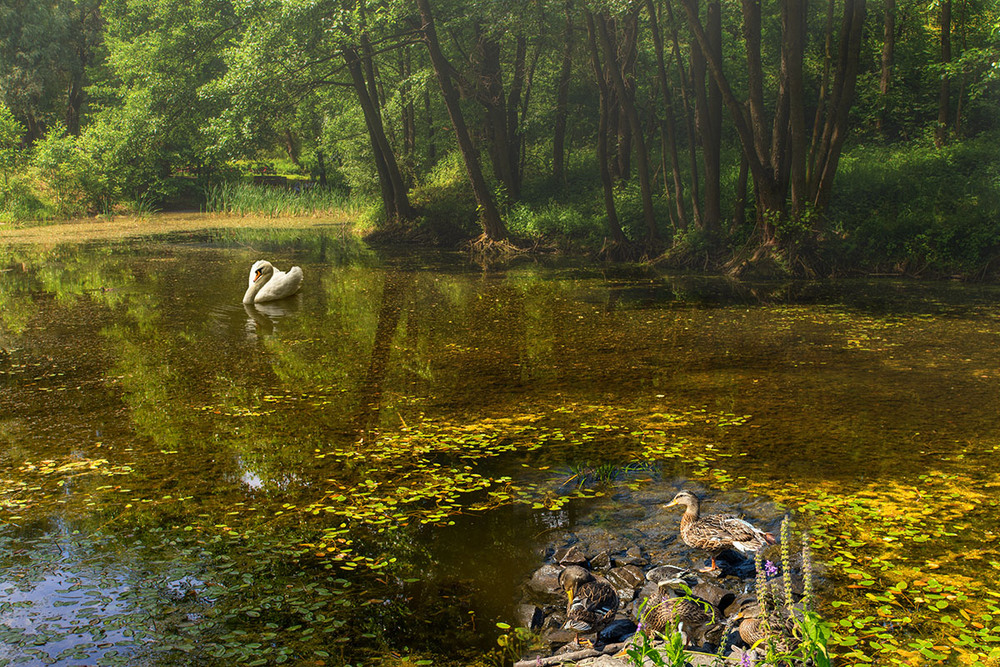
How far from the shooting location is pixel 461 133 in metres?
20.0

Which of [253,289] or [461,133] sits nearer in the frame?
[253,289]

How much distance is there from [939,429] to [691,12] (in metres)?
10.2

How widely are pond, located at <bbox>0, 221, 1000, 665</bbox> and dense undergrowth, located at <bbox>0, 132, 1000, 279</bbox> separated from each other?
2.51 m

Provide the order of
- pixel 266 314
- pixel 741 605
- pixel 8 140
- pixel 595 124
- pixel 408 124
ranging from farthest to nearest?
pixel 8 140 → pixel 408 124 → pixel 595 124 → pixel 266 314 → pixel 741 605

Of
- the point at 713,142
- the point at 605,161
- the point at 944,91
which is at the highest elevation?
the point at 944,91

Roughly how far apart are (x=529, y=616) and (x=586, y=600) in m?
0.31

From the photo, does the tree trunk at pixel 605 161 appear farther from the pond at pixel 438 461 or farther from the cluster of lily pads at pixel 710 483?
the cluster of lily pads at pixel 710 483

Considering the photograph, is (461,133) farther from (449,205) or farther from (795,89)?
(795,89)

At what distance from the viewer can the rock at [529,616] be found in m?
3.90

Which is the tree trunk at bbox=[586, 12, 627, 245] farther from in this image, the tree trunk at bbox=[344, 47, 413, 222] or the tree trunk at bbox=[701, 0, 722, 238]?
the tree trunk at bbox=[344, 47, 413, 222]

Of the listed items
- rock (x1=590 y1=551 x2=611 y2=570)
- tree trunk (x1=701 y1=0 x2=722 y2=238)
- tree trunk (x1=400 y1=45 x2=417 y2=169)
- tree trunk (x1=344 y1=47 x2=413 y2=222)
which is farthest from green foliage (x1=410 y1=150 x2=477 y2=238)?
rock (x1=590 y1=551 x2=611 y2=570)

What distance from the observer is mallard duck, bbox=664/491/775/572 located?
443 centimetres

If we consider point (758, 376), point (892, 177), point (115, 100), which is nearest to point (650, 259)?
point (892, 177)

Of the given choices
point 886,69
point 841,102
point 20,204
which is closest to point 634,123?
point 841,102
